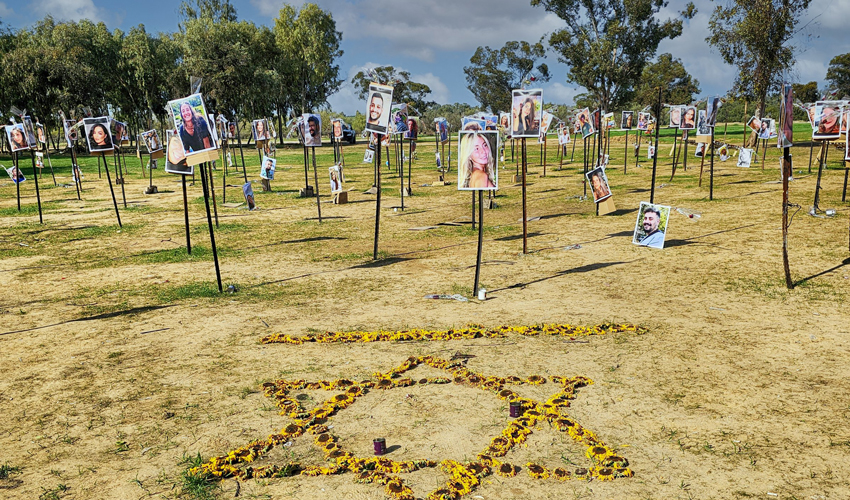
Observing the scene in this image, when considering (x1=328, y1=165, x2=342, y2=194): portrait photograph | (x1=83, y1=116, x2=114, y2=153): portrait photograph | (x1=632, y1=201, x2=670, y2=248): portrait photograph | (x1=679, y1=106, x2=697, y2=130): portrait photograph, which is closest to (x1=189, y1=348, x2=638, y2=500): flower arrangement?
(x1=632, y1=201, x2=670, y2=248): portrait photograph

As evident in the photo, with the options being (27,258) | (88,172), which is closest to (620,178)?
(27,258)

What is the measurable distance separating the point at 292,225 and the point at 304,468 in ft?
46.3

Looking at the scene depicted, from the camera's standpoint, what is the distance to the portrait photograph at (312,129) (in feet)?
58.4

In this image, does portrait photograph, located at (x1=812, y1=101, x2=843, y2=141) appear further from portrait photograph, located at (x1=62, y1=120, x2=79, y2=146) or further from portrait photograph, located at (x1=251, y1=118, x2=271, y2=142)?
portrait photograph, located at (x1=62, y1=120, x2=79, y2=146)


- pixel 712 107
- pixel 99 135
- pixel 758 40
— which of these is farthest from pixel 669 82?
pixel 99 135

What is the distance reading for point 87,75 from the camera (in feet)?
176

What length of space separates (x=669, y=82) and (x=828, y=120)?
69108 millimetres

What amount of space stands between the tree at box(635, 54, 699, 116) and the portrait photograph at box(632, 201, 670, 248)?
6090cm

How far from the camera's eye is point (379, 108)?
12523 mm

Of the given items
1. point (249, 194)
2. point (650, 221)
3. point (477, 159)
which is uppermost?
point (477, 159)

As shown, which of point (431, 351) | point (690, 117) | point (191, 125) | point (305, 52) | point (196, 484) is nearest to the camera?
point (196, 484)

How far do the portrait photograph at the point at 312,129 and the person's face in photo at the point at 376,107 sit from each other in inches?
219

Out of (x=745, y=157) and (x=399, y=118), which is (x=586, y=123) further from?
(x=745, y=157)

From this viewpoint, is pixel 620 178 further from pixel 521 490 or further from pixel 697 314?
pixel 521 490
